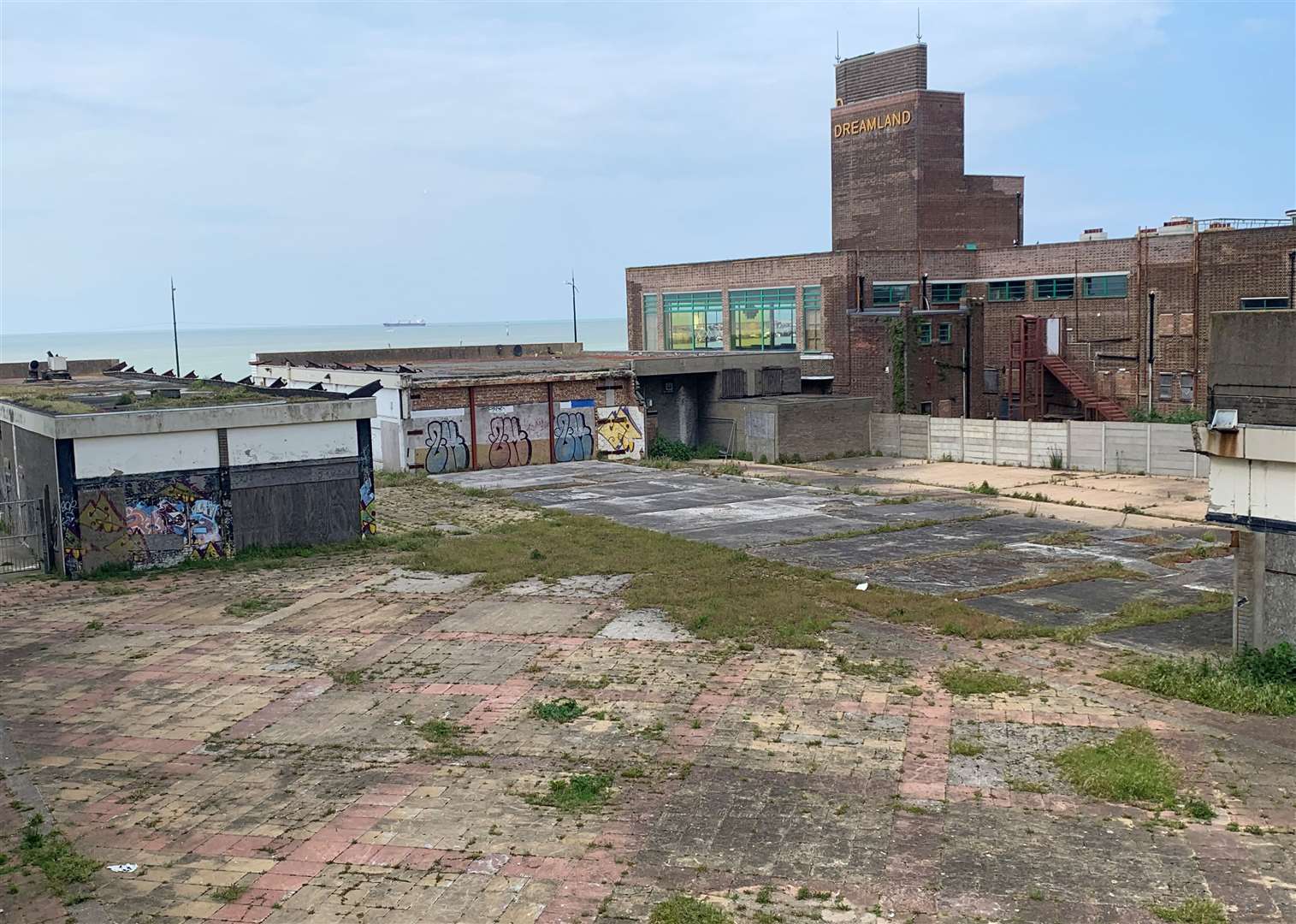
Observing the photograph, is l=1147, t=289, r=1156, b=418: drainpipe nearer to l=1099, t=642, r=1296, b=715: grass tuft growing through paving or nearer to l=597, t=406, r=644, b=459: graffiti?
l=597, t=406, r=644, b=459: graffiti

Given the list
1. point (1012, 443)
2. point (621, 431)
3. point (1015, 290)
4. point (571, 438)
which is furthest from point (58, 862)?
point (1015, 290)

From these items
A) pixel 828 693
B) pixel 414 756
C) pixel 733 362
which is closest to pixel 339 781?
pixel 414 756

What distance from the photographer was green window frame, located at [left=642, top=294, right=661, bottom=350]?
65500mm

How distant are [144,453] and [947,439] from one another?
29.0 m

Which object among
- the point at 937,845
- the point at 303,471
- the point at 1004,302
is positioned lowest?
the point at 937,845

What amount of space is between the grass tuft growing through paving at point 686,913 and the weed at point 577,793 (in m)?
2.36

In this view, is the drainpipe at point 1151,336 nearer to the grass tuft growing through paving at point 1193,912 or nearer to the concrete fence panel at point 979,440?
the concrete fence panel at point 979,440

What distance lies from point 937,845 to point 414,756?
238 inches

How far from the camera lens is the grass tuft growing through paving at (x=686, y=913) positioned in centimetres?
995

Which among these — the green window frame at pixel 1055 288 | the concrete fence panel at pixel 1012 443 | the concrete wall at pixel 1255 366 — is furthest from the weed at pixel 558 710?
the green window frame at pixel 1055 288

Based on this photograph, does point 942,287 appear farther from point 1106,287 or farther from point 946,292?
point 1106,287

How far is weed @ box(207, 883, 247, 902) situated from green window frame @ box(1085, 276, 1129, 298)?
46856 mm

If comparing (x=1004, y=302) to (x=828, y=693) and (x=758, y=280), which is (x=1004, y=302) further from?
(x=828, y=693)

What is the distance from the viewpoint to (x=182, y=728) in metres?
15.3
